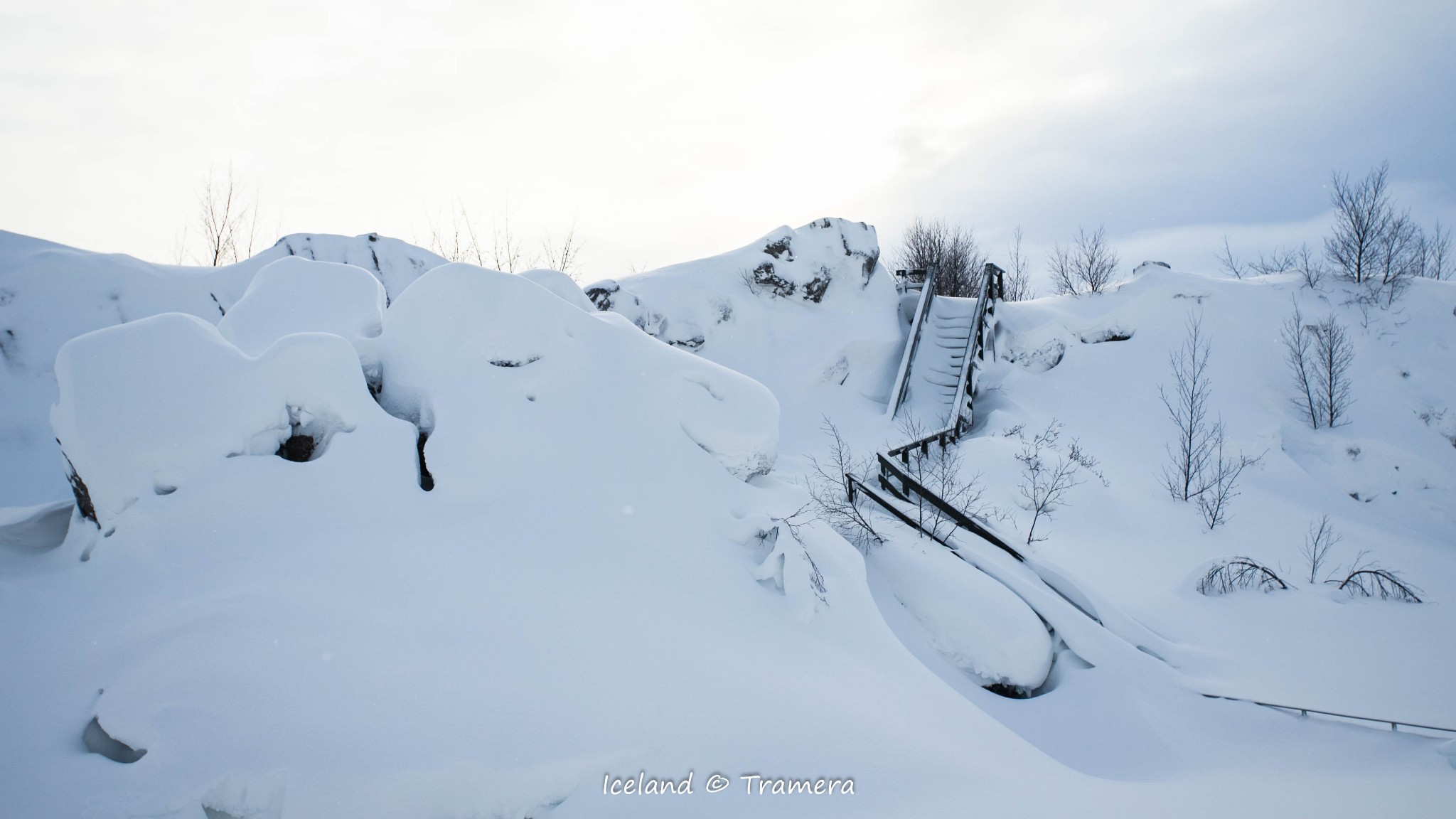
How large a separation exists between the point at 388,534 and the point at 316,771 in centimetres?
135

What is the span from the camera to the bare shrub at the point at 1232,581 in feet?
21.5

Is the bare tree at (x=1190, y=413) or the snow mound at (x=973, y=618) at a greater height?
the bare tree at (x=1190, y=413)

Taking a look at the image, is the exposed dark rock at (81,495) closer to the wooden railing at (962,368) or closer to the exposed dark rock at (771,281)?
the wooden railing at (962,368)

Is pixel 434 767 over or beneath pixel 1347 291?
beneath

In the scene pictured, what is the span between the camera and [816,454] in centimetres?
1051

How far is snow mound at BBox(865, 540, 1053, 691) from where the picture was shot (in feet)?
15.6

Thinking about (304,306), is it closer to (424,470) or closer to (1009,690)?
(424,470)

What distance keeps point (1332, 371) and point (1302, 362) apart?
1.72 feet

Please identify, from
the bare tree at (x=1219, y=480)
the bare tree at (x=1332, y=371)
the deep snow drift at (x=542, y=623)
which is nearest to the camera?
the deep snow drift at (x=542, y=623)

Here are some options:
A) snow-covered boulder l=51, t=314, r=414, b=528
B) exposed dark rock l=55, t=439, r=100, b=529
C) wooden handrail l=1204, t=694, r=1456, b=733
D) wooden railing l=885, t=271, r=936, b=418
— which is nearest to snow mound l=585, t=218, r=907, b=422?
wooden railing l=885, t=271, r=936, b=418

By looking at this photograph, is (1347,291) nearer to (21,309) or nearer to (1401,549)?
(1401,549)

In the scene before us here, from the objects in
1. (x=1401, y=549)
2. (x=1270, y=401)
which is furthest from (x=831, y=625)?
(x=1270, y=401)

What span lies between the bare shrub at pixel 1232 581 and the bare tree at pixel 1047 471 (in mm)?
1651

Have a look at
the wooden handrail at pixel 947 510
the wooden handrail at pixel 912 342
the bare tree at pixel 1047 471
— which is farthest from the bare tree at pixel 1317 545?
the wooden handrail at pixel 912 342
